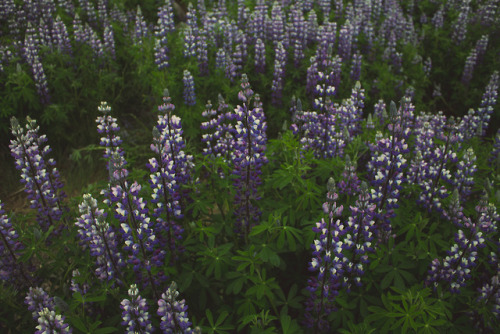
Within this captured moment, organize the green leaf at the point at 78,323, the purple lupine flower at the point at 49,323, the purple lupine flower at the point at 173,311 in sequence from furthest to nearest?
1. the green leaf at the point at 78,323
2. the purple lupine flower at the point at 173,311
3. the purple lupine flower at the point at 49,323

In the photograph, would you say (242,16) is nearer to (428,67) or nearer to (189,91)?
(189,91)

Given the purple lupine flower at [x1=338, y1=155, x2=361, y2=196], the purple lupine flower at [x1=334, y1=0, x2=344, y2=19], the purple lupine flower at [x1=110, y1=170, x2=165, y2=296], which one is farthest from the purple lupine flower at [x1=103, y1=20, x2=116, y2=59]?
the purple lupine flower at [x1=338, y1=155, x2=361, y2=196]

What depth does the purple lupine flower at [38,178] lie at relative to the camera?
10.4ft

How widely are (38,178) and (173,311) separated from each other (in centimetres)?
181

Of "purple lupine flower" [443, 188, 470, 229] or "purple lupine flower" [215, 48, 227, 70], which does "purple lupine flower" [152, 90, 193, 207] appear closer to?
"purple lupine flower" [443, 188, 470, 229]

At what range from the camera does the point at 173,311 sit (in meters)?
2.25

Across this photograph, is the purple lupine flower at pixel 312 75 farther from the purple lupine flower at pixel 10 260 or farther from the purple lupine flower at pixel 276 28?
the purple lupine flower at pixel 10 260

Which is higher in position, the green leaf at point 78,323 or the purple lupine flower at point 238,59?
the purple lupine flower at point 238,59

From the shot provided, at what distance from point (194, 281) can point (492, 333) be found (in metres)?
2.17

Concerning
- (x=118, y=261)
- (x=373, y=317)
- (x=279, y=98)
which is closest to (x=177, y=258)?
(x=118, y=261)

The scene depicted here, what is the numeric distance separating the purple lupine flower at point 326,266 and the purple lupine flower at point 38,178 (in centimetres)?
218

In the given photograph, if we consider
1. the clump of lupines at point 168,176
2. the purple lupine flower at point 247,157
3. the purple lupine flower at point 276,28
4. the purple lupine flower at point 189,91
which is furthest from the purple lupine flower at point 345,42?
the clump of lupines at point 168,176

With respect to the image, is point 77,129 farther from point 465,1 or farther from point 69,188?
point 465,1

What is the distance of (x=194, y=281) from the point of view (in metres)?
3.15
